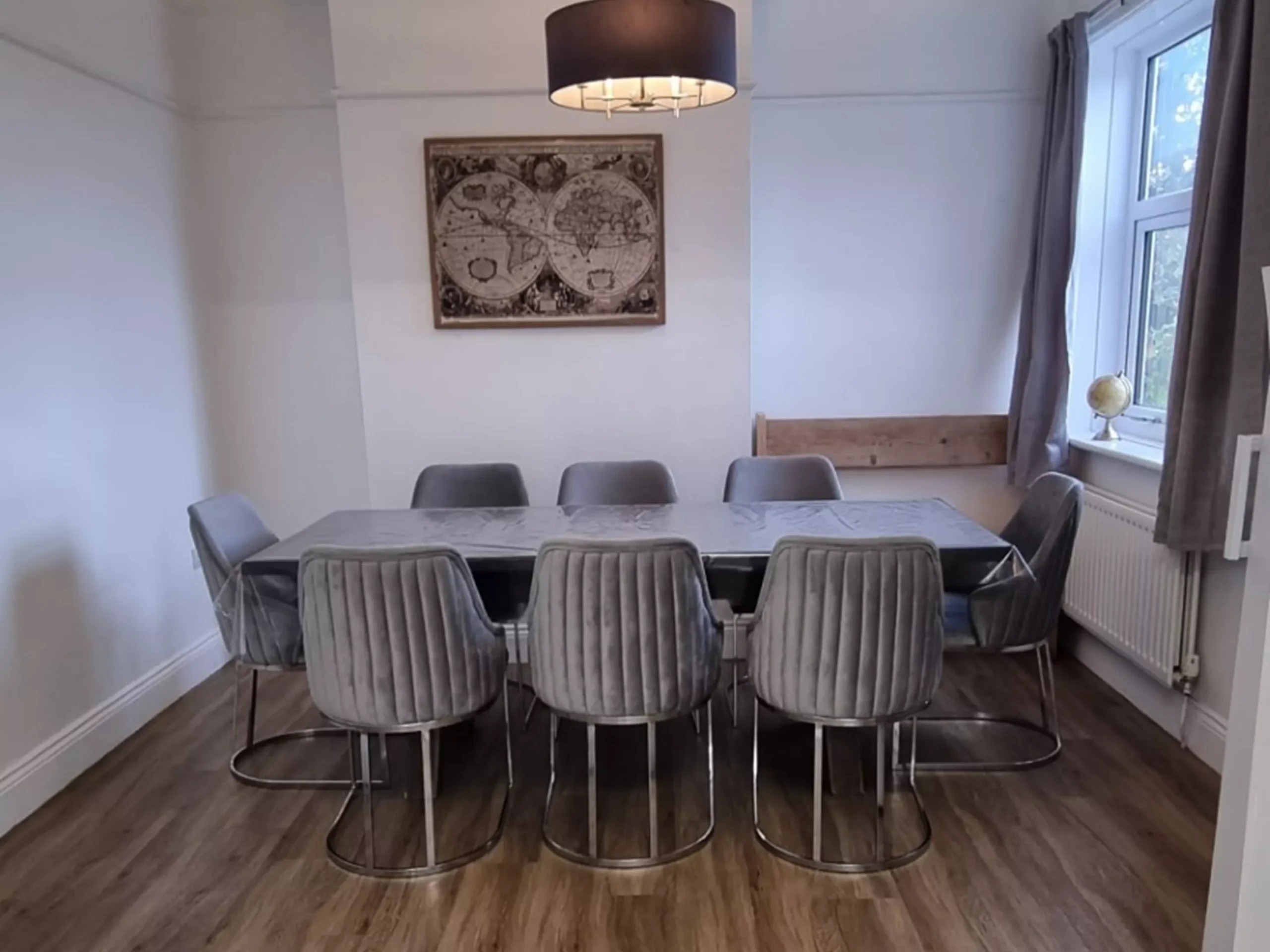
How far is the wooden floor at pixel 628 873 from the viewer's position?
210 cm

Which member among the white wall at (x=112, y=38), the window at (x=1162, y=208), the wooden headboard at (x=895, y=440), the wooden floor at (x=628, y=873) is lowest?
the wooden floor at (x=628, y=873)

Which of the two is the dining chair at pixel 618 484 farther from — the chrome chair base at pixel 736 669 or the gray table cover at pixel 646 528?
the chrome chair base at pixel 736 669

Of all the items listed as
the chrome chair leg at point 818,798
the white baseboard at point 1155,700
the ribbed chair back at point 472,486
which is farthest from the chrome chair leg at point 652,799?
the white baseboard at point 1155,700

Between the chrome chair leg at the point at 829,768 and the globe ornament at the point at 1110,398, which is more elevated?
the globe ornament at the point at 1110,398

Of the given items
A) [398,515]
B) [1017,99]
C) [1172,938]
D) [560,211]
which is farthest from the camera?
[1017,99]

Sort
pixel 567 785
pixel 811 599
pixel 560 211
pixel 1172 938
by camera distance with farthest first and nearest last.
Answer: pixel 560 211 < pixel 567 785 < pixel 811 599 < pixel 1172 938

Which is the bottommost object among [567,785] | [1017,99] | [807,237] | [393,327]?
[567,785]

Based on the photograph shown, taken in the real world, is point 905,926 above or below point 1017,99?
below

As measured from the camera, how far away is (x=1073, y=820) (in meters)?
2.52

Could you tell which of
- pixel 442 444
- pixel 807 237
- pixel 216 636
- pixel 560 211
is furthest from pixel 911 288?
pixel 216 636

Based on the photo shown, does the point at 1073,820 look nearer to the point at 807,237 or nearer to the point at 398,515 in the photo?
the point at 398,515

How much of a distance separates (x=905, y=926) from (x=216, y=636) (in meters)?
3.11

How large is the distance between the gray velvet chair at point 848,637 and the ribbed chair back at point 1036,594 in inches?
19.9

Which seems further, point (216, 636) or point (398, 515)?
point (216, 636)
